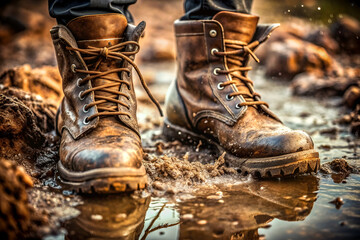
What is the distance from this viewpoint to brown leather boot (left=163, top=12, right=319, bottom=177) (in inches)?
66.0

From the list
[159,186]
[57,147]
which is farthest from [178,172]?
[57,147]

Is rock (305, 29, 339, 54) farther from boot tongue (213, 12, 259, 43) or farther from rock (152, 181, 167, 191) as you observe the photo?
rock (152, 181, 167, 191)

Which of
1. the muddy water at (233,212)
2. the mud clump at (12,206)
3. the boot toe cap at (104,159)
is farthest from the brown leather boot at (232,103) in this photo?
the mud clump at (12,206)

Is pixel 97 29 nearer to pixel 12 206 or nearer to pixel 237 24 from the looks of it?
pixel 237 24

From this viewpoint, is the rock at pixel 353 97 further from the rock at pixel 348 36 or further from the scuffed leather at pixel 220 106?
the rock at pixel 348 36

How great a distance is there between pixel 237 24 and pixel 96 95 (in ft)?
2.87

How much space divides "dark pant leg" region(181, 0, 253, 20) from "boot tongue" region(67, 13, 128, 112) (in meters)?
0.46

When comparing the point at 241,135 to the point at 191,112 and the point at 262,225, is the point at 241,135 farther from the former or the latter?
the point at 262,225

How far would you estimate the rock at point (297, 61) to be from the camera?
18.8 feet

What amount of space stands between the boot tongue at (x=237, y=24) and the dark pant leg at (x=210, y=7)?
0.32ft

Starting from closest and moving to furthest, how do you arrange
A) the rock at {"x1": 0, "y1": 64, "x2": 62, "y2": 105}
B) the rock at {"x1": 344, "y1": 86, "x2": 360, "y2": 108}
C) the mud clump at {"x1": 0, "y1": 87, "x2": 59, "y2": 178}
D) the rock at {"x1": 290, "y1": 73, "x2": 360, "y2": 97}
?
the mud clump at {"x1": 0, "y1": 87, "x2": 59, "y2": 178} → the rock at {"x1": 0, "y1": 64, "x2": 62, "y2": 105} → the rock at {"x1": 344, "y1": 86, "x2": 360, "y2": 108} → the rock at {"x1": 290, "y1": 73, "x2": 360, "y2": 97}

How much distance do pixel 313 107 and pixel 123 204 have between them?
10.1ft

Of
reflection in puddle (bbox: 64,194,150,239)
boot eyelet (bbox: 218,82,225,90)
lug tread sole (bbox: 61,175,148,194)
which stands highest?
boot eyelet (bbox: 218,82,225,90)

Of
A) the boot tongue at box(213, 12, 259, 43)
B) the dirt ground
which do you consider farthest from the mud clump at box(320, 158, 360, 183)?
the boot tongue at box(213, 12, 259, 43)
